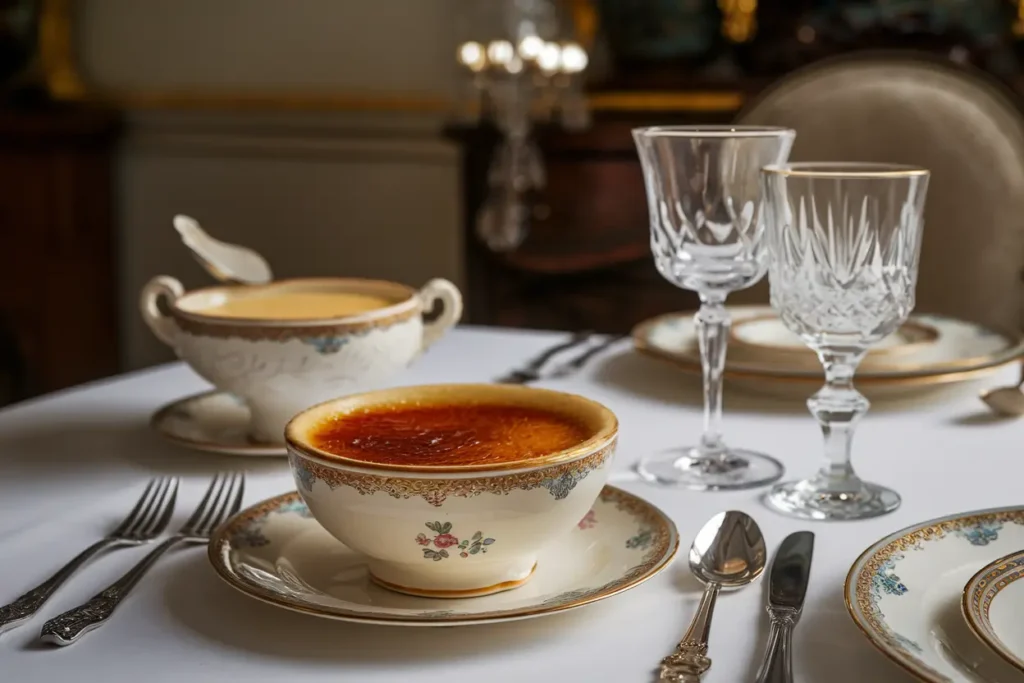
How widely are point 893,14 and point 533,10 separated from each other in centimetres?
68

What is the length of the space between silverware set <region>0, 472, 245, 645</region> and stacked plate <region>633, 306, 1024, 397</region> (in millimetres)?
392

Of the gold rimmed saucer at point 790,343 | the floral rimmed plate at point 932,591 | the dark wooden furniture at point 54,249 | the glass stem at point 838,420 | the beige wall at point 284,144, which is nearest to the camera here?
the floral rimmed plate at point 932,591

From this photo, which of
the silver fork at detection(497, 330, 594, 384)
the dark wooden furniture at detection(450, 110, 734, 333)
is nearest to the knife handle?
the silver fork at detection(497, 330, 594, 384)

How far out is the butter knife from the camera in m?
0.48

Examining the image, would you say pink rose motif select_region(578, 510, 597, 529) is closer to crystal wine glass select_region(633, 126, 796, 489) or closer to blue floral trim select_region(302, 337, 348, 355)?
crystal wine glass select_region(633, 126, 796, 489)

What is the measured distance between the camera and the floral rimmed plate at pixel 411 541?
0.51 meters

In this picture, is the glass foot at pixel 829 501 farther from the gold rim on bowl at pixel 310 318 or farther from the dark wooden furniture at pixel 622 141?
the dark wooden furniture at pixel 622 141

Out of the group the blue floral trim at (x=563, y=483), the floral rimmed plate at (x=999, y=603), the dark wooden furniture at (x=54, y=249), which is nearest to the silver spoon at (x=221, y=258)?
the blue floral trim at (x=563, y=483)

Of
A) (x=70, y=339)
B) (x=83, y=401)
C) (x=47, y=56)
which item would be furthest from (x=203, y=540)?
(x=47, y=56)

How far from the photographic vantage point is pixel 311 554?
0.60 meters

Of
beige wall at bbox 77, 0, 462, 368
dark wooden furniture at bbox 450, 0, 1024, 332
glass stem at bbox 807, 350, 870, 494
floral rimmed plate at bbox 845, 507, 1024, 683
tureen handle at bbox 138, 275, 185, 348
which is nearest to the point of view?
floral rimmed plate at bbox 845, 507, 1024, 683

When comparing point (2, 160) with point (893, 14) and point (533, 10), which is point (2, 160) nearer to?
point (533, 10)

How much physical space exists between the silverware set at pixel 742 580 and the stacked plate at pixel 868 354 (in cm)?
29

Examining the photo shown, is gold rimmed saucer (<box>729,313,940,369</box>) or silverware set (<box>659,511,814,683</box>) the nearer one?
silverware set (<box>659,511,814,683</box>)
